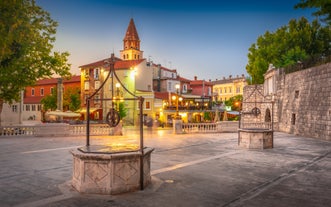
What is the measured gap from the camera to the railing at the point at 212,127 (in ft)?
81.6

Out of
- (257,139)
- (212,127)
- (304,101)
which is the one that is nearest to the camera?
(257,139)

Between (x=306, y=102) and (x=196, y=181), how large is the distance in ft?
58.3

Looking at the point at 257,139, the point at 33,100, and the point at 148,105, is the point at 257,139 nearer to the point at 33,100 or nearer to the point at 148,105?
the point at 148,105

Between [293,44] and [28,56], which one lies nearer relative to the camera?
[28,56]

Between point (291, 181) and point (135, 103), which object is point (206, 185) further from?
point (135, 103)

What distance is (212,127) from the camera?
25328 millimetres

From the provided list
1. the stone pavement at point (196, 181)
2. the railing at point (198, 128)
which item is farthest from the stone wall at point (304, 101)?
the stone pavement at point (196, 181)

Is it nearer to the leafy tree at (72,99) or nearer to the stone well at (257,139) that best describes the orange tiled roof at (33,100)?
the leafy tree at (72,99)

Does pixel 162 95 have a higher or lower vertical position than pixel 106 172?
higher

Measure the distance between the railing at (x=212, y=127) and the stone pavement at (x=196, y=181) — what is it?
11760 millimetres

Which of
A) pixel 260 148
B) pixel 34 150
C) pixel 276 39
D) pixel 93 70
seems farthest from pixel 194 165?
pixel 93 70

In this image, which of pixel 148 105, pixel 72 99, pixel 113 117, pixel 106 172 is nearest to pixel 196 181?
pixel 106 172

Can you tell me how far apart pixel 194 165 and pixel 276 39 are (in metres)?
33.3

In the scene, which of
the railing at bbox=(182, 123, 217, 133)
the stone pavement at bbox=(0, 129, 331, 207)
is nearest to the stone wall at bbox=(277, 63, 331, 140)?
the railing at bbox=(182, 123, 217, 133)
